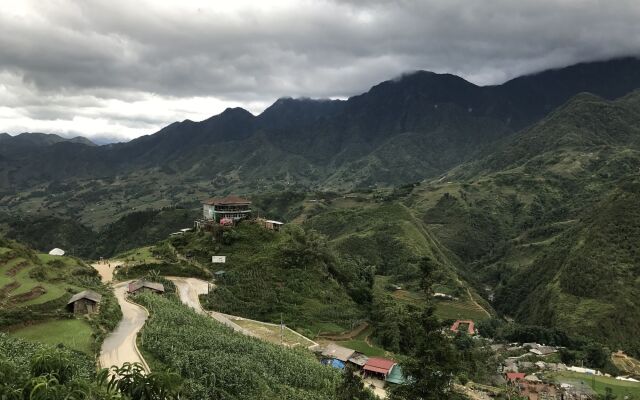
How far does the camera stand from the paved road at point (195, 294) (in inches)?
2388

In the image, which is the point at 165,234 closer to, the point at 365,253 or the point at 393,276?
the point at 365,253

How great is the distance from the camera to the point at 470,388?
57.6m

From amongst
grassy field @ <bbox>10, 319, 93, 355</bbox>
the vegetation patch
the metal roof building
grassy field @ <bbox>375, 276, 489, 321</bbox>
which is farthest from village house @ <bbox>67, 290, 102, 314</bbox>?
grassy field @ <bbox>375, 276, 489, 321</bbox>

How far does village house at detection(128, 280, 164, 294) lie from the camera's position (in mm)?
62031

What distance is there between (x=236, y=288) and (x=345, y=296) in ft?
57.3

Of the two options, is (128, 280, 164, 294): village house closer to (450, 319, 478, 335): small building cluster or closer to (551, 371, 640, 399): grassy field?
(551, 371, 640, 399): grassy field

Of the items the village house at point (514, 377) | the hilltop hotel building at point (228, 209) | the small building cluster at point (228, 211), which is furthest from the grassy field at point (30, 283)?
the village house at point (514, 377)

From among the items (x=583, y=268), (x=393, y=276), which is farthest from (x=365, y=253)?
(x=583, y=268)

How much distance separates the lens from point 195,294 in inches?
2667

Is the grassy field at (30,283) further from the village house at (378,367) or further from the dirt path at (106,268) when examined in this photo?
the village house at (378,367)

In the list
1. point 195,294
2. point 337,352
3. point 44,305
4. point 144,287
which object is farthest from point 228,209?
point 44,305

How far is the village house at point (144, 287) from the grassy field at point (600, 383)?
55.4 meters

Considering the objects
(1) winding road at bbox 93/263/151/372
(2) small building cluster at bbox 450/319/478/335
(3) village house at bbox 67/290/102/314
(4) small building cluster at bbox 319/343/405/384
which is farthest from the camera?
(2) small building cluster at bbox 450/319/478/335

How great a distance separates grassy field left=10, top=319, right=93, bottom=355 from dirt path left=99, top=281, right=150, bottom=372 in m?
1.56
